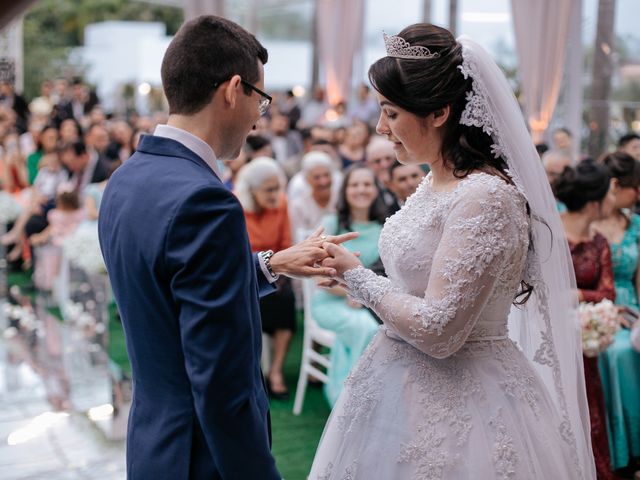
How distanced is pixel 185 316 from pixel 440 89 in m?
0.97

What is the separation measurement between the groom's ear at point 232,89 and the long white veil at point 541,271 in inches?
27.2

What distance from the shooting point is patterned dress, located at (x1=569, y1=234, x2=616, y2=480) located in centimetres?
400

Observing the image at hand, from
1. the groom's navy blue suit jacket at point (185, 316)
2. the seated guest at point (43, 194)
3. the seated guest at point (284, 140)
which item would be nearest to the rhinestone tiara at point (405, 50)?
the groom's navy blue suit jacket at point (185, 316)

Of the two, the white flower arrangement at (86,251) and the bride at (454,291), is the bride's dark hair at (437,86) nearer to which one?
the bride at (454,291)

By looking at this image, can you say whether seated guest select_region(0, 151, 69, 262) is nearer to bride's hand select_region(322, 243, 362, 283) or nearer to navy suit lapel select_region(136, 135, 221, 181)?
bride's hand select_region(322, 243, 362, 283)

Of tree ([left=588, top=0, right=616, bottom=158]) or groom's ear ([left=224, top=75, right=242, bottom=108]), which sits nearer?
groom's ear ([left=224, top=75, right=242, bottom=108])

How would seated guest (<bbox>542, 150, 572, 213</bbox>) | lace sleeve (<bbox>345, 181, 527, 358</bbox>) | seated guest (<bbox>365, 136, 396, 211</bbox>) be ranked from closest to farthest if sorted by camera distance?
lace sleeve (<bbox>345, 181, 527, 358</bbox>)
seated guest (<bbox>542, 150, 572, 213</bbox>)
seated guest (<bbox>365, 136, 396, 211</bbox>)

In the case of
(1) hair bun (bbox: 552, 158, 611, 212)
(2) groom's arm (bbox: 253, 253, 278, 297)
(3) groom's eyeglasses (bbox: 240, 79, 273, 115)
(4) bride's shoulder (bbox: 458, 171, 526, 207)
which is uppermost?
(3) groom's eyeglasses (bbox: 240, 79, 273, 115)

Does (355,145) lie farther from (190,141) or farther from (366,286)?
(190,141)

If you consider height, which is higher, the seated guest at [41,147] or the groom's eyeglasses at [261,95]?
the groom's eyeglasses at [261,95]

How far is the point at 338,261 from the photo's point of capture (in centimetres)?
227

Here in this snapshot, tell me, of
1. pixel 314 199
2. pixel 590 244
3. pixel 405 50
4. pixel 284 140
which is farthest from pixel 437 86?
pixel 284 140

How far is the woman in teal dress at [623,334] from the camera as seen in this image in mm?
4125

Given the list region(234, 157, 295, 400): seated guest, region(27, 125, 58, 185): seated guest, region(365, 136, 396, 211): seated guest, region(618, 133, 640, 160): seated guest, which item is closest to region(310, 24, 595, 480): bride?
region(234, 157, 295, 400): seated guest
